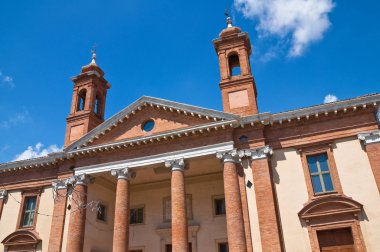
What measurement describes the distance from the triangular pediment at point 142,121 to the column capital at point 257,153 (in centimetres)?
314

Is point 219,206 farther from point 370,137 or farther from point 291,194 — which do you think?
point 370,137

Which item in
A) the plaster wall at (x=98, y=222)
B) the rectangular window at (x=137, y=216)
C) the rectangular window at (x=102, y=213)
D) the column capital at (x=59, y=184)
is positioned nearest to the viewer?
the plaster wall at (x=98, y=222)

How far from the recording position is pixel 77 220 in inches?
778

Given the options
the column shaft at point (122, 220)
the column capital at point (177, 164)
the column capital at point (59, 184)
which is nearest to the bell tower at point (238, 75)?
the column capital at point (177, 164)

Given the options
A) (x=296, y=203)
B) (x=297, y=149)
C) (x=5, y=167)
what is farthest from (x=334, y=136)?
(x=5, y=167)

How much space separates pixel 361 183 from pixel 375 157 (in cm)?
141

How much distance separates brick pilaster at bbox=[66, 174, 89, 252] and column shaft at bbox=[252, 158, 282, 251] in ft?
33.1

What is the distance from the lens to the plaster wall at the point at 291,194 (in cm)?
1608

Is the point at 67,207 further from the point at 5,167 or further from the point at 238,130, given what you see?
the point at 238,130

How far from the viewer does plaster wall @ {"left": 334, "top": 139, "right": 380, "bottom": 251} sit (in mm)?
15156

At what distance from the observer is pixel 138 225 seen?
74.6 feet

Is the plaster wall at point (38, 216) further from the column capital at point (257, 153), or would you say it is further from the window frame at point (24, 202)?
the column capital at point (257, 153)

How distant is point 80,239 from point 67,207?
2.36m

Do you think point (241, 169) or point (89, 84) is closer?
point (241, 169)
